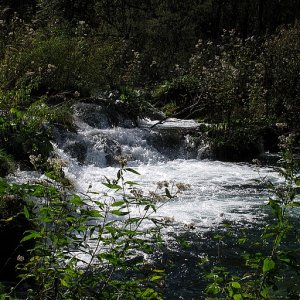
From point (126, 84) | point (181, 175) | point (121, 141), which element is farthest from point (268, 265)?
point (126, 84)

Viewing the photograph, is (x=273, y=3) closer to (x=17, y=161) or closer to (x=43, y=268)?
(x=17, y=161)

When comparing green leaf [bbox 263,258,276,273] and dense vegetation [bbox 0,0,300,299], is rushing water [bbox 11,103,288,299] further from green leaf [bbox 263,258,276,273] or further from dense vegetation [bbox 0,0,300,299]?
green leaf [bbox 263,258,276,273]

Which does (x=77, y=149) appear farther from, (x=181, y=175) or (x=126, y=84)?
(x=126, y=84)

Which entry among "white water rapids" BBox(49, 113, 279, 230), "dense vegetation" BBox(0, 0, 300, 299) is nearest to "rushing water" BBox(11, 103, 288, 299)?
"white water rapids" BBox(49, 113, 279, 230)

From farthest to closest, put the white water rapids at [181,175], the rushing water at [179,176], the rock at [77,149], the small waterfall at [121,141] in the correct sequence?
the small waterfall at [121,141]
the rock at [77,149]
the white water rapids at [181,175]
the rushing water at [179,176]

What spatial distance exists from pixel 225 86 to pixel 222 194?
3971 mm

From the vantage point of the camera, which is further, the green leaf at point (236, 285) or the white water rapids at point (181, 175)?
the white water rapids at point (181, 175)

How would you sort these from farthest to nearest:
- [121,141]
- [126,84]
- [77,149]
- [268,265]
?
[126,84], [121,141], [77,149], [268,265]

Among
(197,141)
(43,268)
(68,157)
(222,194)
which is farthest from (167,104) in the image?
(43,268)

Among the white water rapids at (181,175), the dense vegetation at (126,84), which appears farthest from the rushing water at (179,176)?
the dense vegetation at (126,84)

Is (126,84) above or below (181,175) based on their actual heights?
above

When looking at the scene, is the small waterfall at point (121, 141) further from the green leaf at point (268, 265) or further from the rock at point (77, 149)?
the green leaf at point (268, 265)

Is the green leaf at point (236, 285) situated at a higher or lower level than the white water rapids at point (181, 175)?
higher

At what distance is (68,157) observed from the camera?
10.1m
